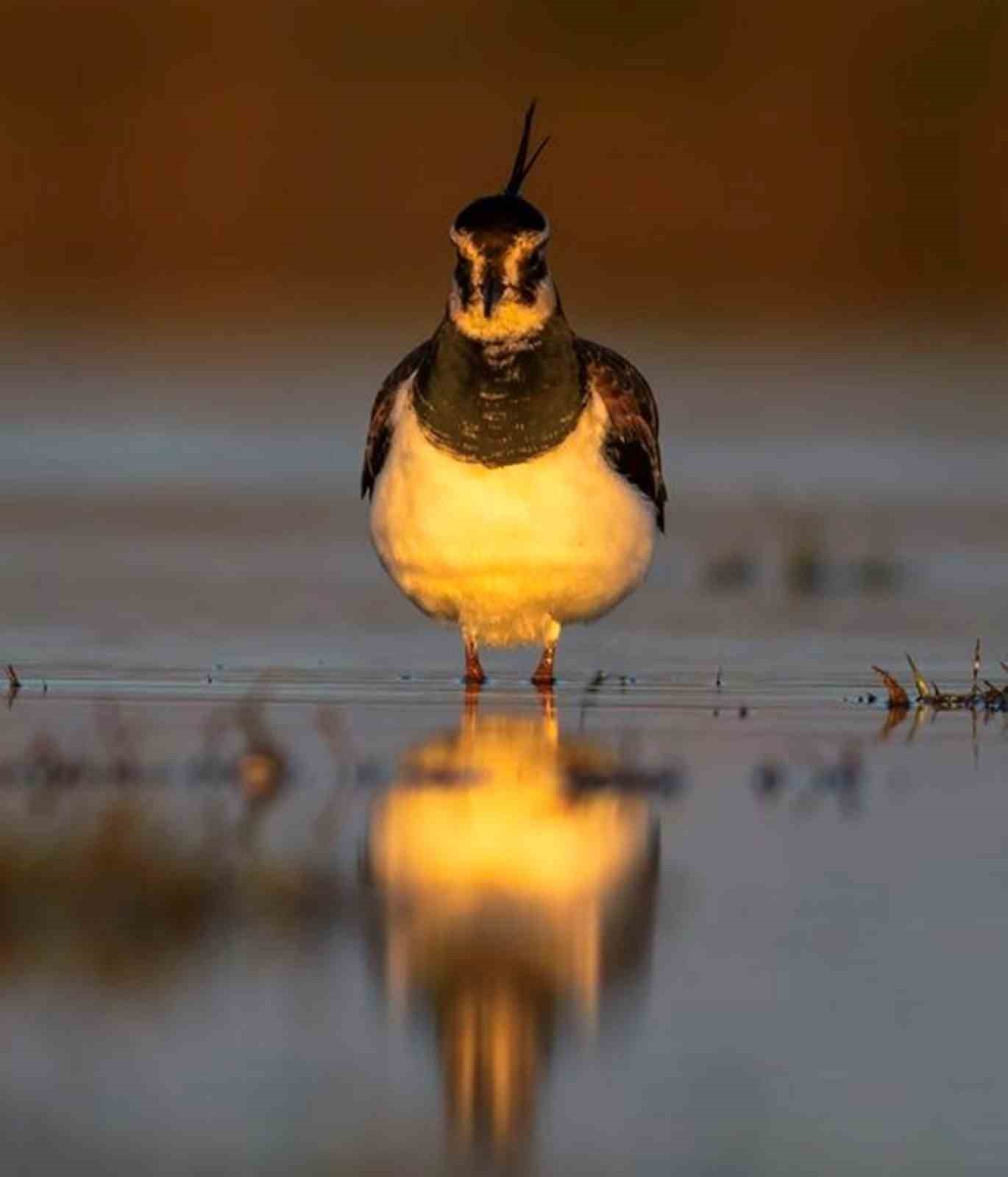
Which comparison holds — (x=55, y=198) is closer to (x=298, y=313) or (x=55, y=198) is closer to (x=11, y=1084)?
(x=298, y=313)

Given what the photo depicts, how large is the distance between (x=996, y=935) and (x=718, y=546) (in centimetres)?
681

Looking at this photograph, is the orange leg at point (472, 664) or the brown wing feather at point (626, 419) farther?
the brown wing feather at point (626, 419)

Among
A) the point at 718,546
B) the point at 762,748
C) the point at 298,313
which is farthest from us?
the point at 298,313

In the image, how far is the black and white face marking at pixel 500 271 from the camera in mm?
9508

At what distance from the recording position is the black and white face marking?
31.2ft

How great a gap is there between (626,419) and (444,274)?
1220 centimetres

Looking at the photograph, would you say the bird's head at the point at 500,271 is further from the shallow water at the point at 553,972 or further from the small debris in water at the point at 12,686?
the shallow water at the point at 553,972

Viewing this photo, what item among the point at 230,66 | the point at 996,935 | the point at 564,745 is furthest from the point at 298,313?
the point at 996,935

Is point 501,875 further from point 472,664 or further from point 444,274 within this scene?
point 444,274

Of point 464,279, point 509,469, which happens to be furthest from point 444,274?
point 509,469

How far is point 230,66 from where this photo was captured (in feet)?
87.7

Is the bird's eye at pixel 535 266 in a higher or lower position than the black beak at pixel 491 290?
higher

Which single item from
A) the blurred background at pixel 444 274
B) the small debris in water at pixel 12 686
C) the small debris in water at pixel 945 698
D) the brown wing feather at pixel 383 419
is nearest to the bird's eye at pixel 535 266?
the brown wing feather at pixel 383 419

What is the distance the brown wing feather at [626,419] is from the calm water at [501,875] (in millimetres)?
552
